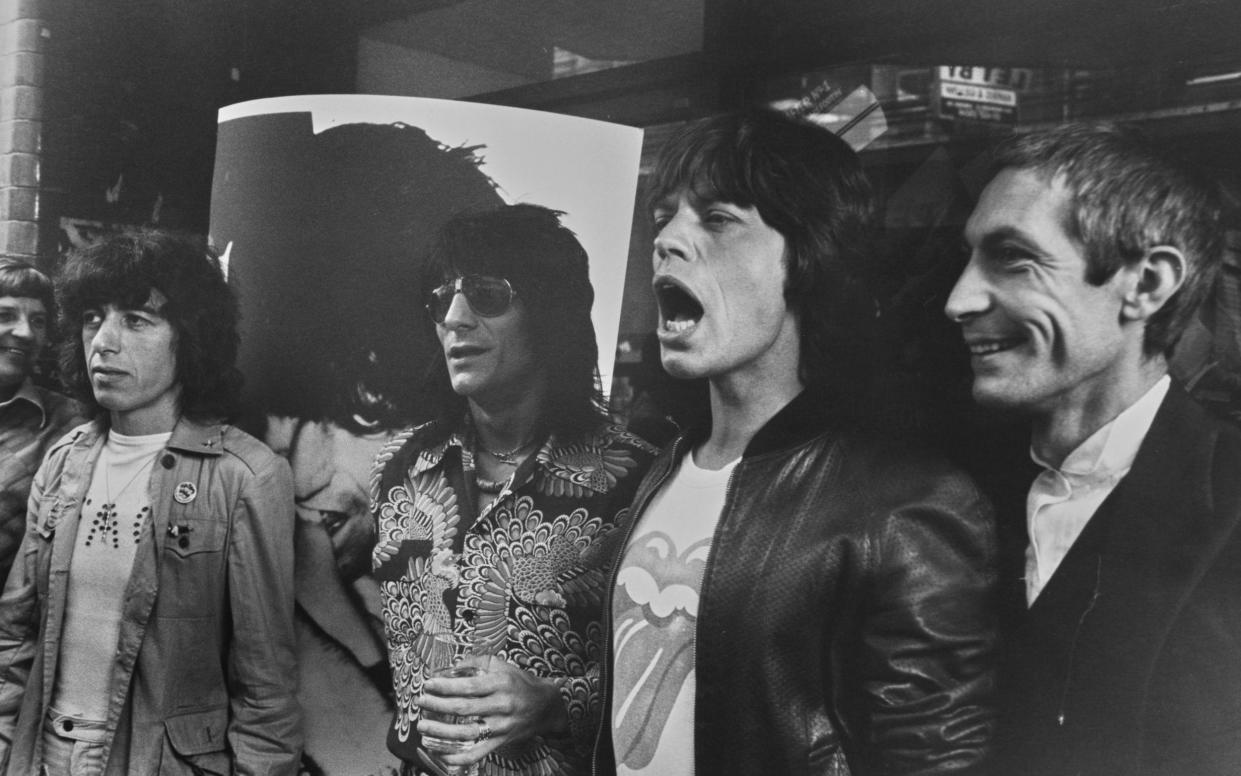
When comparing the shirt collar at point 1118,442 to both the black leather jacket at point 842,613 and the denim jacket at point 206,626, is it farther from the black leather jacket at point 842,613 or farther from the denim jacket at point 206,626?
the denim jacket at point 206,626

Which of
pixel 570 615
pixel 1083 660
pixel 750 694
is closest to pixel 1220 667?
pixel 1083 660

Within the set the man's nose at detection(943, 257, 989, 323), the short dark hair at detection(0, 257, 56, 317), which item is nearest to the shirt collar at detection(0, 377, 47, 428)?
the short dark hair at detection(0, 257, 56, 317)

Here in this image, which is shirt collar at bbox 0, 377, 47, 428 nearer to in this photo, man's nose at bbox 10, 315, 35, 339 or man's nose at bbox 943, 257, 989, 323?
man's nose at bbox 10, 315, 35, 339

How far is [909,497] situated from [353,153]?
202cm

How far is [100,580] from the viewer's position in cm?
372

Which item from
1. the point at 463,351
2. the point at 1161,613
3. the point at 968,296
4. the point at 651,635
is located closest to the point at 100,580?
the point at 463,351

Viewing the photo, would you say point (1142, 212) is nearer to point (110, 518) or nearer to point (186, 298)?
point (186, 298)

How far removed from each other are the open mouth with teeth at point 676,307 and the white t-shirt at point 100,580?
191 cm

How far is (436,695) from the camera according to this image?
10.6 feet

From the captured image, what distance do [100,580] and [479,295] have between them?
159 centimetres

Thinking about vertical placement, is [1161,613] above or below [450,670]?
above

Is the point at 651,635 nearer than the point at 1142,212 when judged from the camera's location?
No

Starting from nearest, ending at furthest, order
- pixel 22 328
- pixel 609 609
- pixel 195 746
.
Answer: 1. pixel 609 609
2. pixel 195 746
3. pixel 22 328

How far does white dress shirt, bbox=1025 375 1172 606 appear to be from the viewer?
2311 millimetres
